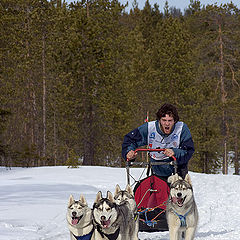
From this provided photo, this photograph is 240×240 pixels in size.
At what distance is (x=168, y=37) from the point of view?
90.1 ft

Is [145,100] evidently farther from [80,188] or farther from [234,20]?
[80,188]

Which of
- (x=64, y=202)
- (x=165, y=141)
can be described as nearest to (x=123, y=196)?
(x=165, y=141)

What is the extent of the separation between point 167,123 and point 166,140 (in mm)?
243

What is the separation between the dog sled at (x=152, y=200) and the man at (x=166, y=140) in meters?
0.14

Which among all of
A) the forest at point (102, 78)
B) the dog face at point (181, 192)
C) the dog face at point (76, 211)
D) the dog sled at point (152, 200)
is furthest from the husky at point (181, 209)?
the forest at point (102, 78)

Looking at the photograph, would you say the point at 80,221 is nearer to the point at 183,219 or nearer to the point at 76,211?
the point at 76,211

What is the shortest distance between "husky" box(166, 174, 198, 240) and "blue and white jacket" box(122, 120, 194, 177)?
45 centimetres

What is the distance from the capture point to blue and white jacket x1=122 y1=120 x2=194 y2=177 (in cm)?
519

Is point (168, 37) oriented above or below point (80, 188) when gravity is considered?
above

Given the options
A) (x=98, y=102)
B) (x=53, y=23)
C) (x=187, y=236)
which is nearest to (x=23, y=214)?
(x=187, y=236)

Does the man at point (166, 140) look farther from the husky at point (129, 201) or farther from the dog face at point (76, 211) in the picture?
the dog face at point (76, 211)

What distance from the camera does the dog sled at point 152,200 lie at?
507 centimetres

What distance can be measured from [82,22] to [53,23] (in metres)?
3.81

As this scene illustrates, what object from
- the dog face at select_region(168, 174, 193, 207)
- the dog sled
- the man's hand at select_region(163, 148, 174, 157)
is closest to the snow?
the dog sled
